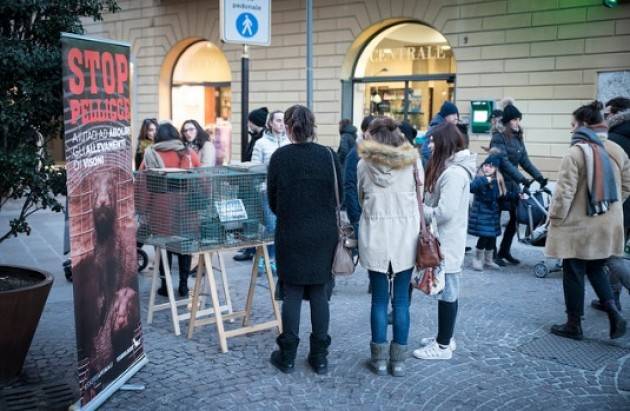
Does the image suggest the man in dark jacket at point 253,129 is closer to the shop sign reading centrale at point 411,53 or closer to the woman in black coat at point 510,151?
the woman in black coat at point 510,151

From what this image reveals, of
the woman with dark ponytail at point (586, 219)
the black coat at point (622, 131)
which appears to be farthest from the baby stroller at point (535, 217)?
the woman with dark ponytail at point (586, 219)

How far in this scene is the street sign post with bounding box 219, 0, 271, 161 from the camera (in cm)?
695

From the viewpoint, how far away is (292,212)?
445 cm

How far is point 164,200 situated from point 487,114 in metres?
8.70

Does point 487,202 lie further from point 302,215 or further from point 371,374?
point 302,215

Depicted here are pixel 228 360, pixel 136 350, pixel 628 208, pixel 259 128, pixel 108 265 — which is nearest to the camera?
pixel 108 265

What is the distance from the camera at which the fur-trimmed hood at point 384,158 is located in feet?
14.5

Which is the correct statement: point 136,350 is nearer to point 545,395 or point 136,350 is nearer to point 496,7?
point 545,395

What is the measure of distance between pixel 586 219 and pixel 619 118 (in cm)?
177

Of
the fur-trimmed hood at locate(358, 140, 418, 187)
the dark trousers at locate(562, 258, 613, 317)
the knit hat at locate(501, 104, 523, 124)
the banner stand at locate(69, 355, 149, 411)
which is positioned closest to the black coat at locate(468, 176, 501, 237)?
the knit hat at locate(501, 104, 523, 124)

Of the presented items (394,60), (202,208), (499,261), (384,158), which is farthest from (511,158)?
(394,60)

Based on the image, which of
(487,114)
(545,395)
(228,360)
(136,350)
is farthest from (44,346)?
(487,114)

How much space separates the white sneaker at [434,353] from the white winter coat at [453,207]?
673 mm

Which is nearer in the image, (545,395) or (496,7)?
(545,395)
